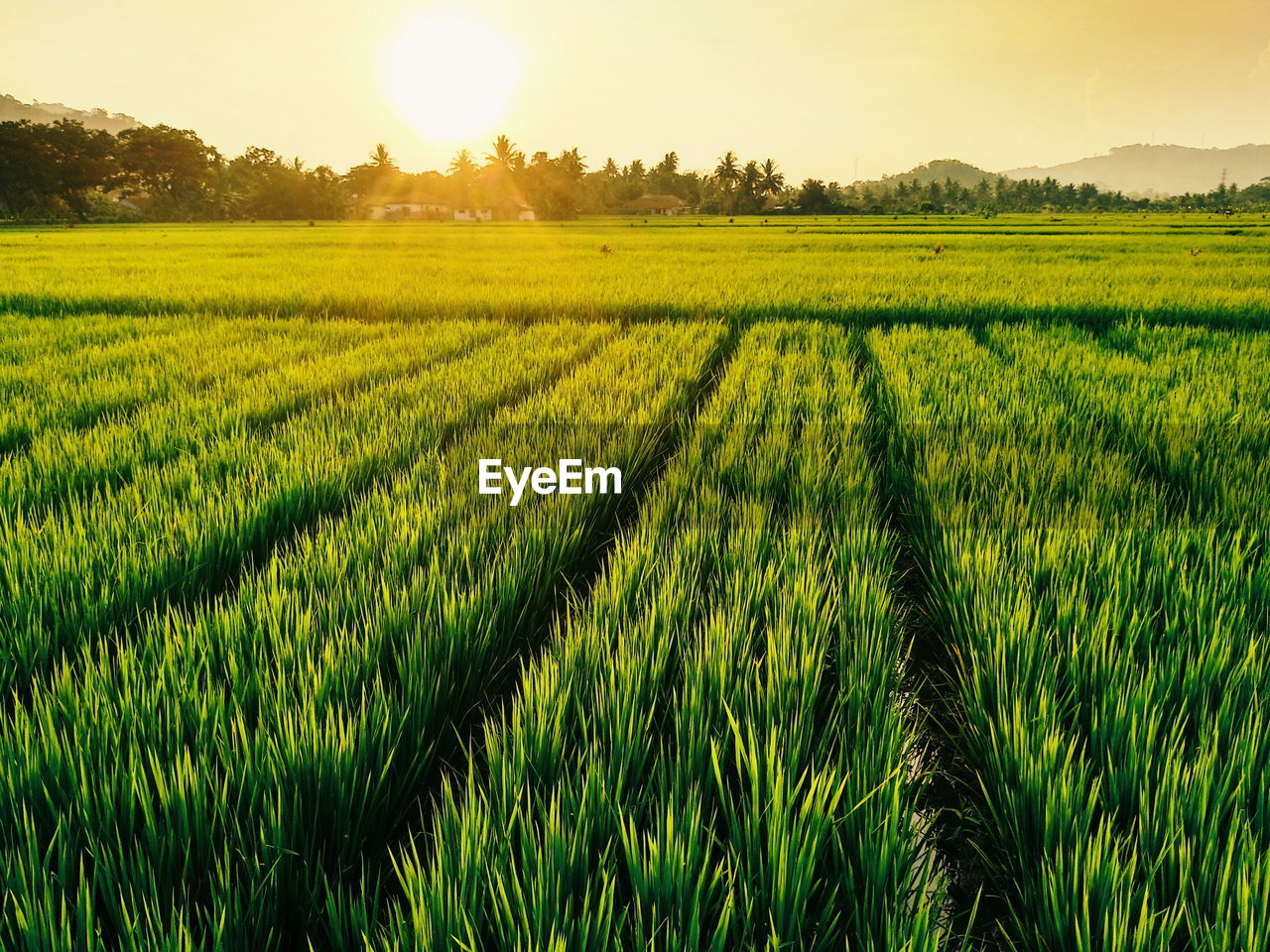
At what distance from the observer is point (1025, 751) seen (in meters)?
0.97

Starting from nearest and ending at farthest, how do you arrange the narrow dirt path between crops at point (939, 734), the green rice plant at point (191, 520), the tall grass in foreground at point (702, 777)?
the tall grass in foreground at point (702, 777), the narrow dirt path between crops at point (939, 734), the green rice plant at point (191, 520)

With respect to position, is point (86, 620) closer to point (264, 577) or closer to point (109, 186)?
point (264, 577)

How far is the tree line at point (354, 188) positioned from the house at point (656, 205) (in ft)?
2.07

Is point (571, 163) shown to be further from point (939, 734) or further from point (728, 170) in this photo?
point (939, 734)

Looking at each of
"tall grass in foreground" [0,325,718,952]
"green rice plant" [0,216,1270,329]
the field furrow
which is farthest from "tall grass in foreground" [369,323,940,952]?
"green rice plant" [0,216,1270,329]

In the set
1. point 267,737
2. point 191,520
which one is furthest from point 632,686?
point 191,520

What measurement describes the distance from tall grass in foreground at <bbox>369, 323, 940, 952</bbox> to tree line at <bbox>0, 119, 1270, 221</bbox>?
5257cm

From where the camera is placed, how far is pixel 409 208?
69938 mm

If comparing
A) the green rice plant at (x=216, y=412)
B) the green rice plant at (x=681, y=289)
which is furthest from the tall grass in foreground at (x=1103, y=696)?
the green rice plant at (x=681, y=289)

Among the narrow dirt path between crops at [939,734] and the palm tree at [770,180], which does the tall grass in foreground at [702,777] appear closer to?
the narrow dirt path between crops at [939,734]

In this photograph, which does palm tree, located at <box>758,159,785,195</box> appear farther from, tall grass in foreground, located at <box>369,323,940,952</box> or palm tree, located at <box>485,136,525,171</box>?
tall grass in foreground, located at <box>369,323,940,952</box>

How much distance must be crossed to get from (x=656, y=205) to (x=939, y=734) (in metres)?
73.6

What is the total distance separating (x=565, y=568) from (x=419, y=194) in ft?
267

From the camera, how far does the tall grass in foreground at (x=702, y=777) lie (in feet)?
2.37
